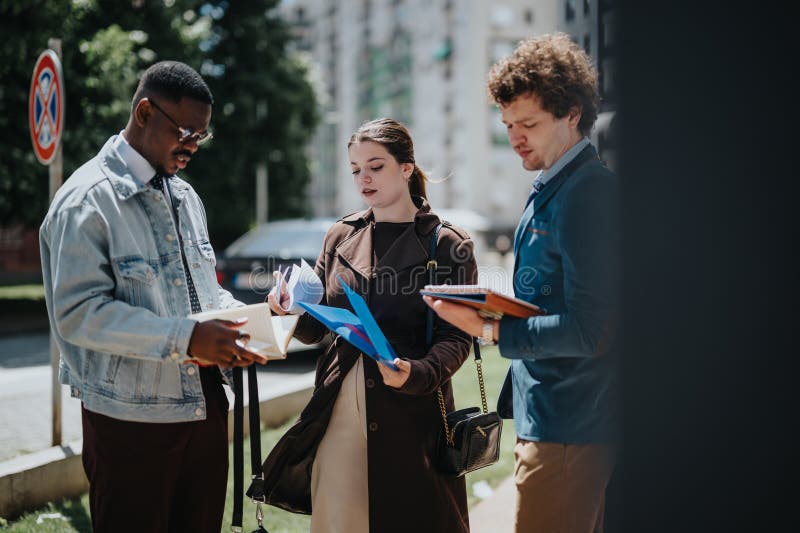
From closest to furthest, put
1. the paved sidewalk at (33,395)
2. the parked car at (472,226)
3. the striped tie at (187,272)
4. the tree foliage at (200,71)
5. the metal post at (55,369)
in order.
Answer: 1. the striped tie at (187,272)
2. the metal post at (55,369)
3. the paved sidewalk at (33,395)
4. the tree foliage at (200,71)
5. the parked car at (472,226)

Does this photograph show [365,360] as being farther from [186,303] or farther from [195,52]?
[195,52]

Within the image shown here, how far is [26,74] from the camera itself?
1165 centimetres

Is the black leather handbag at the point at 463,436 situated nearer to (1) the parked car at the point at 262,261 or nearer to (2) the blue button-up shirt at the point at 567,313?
(2) the blue button-up shirt at the point at 567,313

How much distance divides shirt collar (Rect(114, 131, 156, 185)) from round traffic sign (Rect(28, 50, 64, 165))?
9.49 feet

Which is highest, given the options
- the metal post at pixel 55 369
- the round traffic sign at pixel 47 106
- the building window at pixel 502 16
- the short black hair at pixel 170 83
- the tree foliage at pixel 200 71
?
the building window at pixel 502 16

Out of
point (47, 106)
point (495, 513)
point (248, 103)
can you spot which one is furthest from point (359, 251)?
point (248, 103)

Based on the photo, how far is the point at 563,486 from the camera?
2.15 metres

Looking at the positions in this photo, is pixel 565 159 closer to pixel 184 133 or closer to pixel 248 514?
pixel 184 133

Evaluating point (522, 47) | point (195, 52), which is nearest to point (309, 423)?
point (522, 47)

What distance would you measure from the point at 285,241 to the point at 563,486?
23.6 feet

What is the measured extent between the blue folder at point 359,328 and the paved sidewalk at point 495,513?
193cm

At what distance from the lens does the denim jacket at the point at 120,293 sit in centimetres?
205

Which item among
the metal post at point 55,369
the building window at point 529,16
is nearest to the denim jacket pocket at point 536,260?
the metal post at point 55,369

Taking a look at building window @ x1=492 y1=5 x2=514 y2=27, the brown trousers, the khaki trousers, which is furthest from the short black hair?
building window @ x1=492 y1=5 x2=514 y2=27
